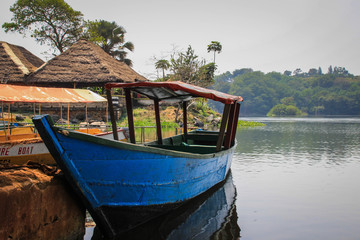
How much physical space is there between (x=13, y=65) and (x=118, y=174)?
25.3 meters

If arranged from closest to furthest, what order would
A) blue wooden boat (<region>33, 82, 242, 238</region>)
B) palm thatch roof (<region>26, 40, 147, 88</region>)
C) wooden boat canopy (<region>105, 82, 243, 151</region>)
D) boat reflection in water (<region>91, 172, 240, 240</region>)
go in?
blue wooden boat (<region>33, 82, 242, 238</region>)
boat reflection in water (<region>91, 172, 240, 240</region>)
wooden boat canopy (<region>105, 82, 243, 151</region>)
palm thatch roof (<region>26, 40, 147, 88</region>)

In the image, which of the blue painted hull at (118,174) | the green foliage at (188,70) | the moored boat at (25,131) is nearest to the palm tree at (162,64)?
the green foliage at (188,70)

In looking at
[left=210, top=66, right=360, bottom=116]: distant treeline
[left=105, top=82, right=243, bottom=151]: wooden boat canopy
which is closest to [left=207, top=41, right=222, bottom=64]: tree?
[left=105, top=82, right=243, bottom=151]: wooden boat canopy

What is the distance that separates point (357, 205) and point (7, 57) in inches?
1098

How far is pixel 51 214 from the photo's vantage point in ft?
14.4

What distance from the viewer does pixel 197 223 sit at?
6.19 meters

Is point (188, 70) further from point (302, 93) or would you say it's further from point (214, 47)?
point (302, 93)

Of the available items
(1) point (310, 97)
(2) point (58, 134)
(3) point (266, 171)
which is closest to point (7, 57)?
(3) point (266, 171)

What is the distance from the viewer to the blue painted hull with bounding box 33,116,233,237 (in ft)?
14.2

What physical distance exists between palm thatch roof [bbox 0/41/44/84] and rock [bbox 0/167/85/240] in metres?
23.1

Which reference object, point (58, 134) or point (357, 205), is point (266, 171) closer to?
point (357, 205)

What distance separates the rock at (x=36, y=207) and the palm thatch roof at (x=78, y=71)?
65.1 ft

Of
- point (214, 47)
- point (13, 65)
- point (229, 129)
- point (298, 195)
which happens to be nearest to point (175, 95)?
point (229, 129)

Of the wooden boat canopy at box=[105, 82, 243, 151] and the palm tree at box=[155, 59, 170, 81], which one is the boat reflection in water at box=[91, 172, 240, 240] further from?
the palm tree at box=[155, 59, 170, 81]
